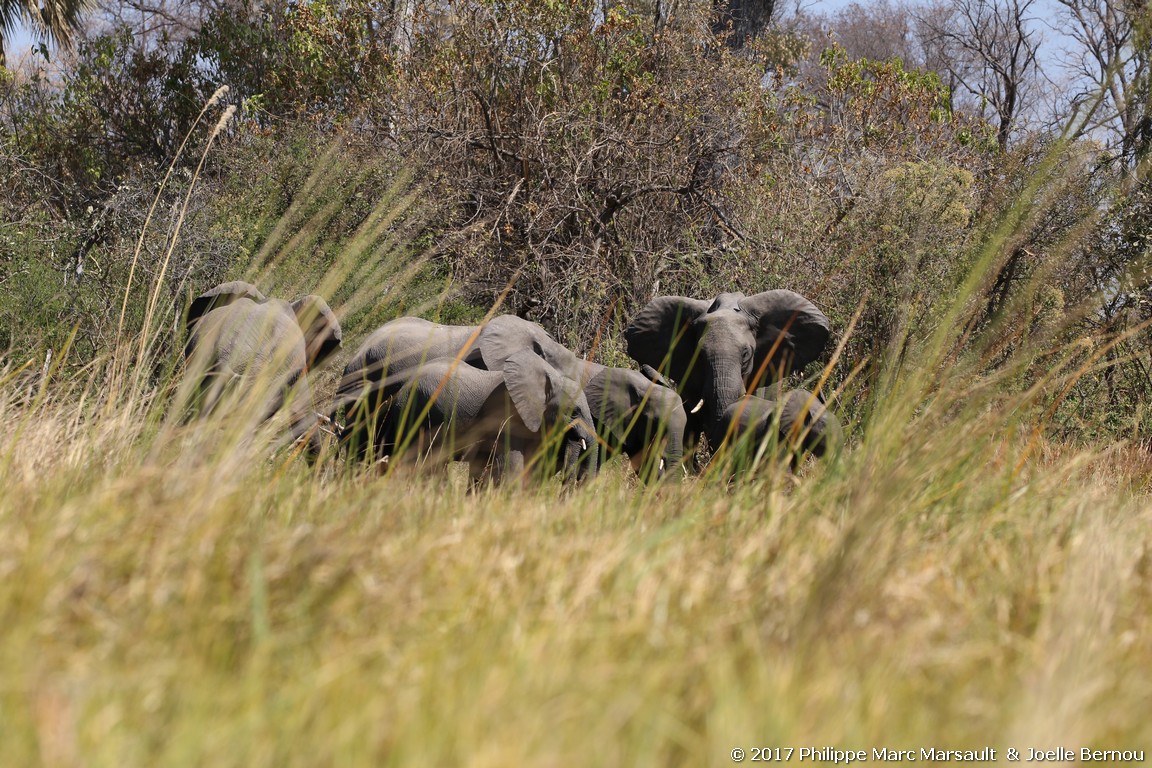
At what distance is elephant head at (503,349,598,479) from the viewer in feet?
18.7

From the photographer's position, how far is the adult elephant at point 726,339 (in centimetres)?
654

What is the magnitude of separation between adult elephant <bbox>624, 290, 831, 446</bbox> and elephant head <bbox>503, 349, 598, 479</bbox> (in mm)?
760

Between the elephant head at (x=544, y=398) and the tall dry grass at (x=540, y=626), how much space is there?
94.2 inches

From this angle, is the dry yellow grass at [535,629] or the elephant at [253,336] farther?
the elephant at [253,336]

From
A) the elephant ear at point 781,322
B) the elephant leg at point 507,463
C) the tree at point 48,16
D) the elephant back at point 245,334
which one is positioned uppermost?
the tree at point 48,16

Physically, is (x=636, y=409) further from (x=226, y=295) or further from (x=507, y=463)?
(x=226, y=295)

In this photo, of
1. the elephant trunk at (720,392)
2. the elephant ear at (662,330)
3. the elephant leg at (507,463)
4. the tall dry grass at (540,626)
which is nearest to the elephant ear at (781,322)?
the elephant ear at (662,330)

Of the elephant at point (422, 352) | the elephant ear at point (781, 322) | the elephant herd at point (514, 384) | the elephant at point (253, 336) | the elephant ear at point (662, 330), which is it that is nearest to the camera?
the elephant at point (253, 336)

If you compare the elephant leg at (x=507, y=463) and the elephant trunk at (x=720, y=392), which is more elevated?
the elephant trunk at (x=720, y=392)

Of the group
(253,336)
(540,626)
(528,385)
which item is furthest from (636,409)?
(540,626)

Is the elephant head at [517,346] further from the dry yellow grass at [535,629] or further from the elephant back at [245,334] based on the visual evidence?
the dry yellow grass at [535,629]

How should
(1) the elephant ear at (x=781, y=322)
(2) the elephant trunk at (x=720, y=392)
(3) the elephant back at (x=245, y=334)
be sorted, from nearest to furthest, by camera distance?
(3) the elephant back at (x=245, y=334) < (2) the elephant trunk at (x=720, y=392) < (1) the elephant ear at (x=781, y=322)

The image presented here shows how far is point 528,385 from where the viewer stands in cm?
575

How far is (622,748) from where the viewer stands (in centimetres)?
196
